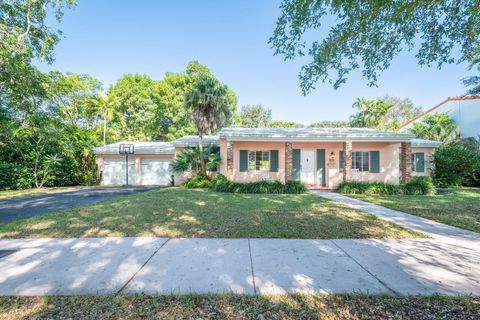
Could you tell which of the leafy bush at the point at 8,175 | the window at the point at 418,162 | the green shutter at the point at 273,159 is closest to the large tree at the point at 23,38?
the leafy bush at the point at 8,175

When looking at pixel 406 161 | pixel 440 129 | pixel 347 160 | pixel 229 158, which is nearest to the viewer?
pixel 406 161

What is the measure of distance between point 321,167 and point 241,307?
1323cm

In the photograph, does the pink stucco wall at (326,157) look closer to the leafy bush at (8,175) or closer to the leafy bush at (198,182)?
the leafy bush at (198,182)

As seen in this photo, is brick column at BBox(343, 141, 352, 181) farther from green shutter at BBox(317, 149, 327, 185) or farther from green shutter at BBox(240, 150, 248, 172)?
green shutter at BBox(240, 150, 248, 172)

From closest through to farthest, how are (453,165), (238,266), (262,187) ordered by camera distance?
1. (238,266)
2. (262,187)
3. (453,165)

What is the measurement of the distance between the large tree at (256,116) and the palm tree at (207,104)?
2344cm

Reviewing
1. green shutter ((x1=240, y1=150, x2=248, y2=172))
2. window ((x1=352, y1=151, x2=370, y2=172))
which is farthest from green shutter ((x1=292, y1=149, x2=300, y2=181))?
window ((x1=352, y1=151, x2=370, y2=172))

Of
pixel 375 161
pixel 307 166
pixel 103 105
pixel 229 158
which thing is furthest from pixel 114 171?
pixel 375 161

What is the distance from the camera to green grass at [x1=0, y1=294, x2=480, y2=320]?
87.2 inches

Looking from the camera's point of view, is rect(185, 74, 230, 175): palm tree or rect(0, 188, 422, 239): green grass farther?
rect(185, 74, 230, 175): palm tree

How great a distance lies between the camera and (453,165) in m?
14.5

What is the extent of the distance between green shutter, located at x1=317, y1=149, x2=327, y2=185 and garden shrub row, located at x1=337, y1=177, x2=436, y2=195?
2368 mm

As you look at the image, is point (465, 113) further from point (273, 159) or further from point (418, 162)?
point (273, 159)

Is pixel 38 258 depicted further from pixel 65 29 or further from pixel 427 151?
pixel 427 151
